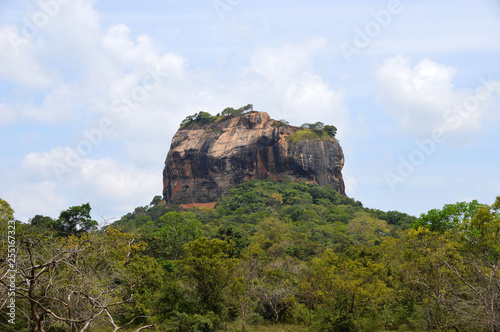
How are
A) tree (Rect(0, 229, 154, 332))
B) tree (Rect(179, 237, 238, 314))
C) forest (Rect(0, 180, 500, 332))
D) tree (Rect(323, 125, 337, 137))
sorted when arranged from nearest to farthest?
tree (Rect(0, 229, 154, 332)) < forest (Rect(0, 180, 500, 332)) < tree (Rect(179, 237, 238, 314)) < tree (Rect(323, 125, 337, 137))

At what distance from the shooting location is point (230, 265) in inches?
806

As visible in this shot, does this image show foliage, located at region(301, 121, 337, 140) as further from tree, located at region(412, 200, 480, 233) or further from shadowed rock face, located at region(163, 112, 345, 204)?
tree, located at region(412, 200, 480, 233)

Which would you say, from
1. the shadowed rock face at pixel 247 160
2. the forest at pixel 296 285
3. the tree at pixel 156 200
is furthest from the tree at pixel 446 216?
the tree at pixel 156 200

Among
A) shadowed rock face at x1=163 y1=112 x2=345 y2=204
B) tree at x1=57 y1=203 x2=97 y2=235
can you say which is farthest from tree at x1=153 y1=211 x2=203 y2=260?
shadowed rock face at x1=163 y1=112 x2=345 y2=204

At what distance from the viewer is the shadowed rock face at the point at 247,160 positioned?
269 ft

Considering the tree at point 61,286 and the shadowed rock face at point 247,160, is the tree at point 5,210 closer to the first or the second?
the tree at point 61,286

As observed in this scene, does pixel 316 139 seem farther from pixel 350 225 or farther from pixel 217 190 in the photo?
pixel 350 225

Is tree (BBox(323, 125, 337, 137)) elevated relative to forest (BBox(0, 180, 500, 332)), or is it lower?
elevated

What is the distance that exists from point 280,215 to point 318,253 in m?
26.2

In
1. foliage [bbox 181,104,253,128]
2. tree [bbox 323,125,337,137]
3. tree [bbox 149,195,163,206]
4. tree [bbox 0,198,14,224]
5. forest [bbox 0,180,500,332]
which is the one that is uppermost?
foliage [bbox 181,104,253,128]

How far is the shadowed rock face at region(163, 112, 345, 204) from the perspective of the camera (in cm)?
8206

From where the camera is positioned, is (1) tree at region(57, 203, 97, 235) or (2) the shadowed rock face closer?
(1) tree at region(57, 203, 97, 235)

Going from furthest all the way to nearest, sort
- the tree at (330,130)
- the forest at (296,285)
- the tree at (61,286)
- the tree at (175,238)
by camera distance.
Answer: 1. the tree at (330,130)
2. the tree at (175,238)
3. the forest at (296,285)
4. the tree at (61,286)

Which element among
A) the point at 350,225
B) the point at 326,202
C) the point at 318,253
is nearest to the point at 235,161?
the point at 326,202
